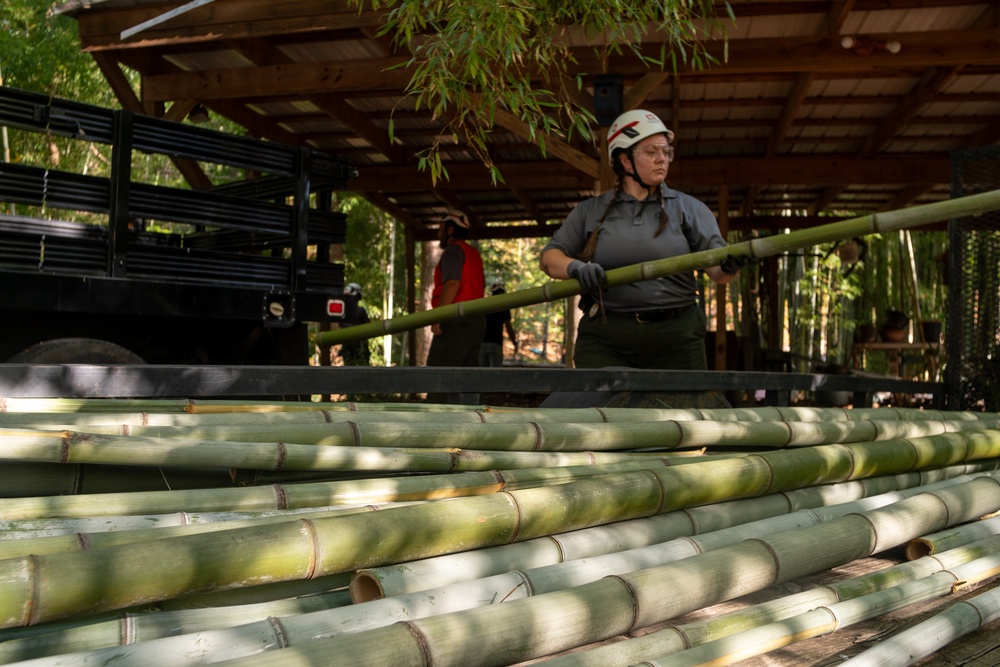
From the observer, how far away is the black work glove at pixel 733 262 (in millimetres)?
2910

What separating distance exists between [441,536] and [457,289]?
4588 millimetres

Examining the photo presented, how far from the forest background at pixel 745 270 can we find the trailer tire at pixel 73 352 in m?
6.47

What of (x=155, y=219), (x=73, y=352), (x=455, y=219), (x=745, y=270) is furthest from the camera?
(x=745, y=270)

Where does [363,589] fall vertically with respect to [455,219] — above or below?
below

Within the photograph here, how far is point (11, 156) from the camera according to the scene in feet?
38.7

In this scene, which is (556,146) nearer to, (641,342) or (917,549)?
(641,342)

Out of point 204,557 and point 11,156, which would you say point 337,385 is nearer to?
point 204,557

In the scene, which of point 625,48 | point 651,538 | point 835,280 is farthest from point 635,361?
point 835,280

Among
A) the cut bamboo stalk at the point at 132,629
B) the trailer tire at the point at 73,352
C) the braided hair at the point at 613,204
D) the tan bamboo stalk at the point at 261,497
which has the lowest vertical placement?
the cut bamboo stalk at the point at 132,629

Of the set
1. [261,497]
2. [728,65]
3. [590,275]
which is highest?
[728,65]

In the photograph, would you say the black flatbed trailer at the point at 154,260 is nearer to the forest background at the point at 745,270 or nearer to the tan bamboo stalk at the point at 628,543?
the tan bamboo stalk at the point at 628,543

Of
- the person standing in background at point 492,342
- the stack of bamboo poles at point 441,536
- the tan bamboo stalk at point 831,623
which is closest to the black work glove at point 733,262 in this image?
the stack of bamboo poles at point 441,536

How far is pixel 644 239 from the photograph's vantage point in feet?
10.8

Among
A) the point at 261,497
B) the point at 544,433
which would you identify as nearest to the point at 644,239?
the point at 544,433
